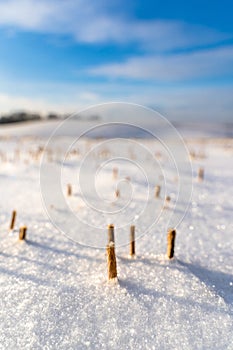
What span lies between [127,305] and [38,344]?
2.75 feet

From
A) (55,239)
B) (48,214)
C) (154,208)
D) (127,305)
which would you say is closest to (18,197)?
(48,214)

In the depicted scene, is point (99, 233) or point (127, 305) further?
point (99, 233)

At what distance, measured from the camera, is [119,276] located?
3.23 meters

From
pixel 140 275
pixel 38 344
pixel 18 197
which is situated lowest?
pixel 38 344

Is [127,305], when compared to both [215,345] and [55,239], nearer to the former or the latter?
[215,345]

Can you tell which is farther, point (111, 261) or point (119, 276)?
point (119, 276)

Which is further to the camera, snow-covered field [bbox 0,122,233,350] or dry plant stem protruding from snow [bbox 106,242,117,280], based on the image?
Result: dry plant stem protruding from snow [bbox 106,242,117,280]

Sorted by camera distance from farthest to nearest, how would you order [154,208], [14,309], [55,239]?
[154,208] < [55,239] < [14,309]

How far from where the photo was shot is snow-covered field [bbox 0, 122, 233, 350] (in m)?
2.44

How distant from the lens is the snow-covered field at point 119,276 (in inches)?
96.1

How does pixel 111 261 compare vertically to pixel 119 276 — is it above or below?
above

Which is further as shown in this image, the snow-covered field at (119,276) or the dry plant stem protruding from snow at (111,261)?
the dry plant stem protruding from snow at (111,261)

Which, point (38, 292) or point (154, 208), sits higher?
point (154, 208)

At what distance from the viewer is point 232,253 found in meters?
3.86
